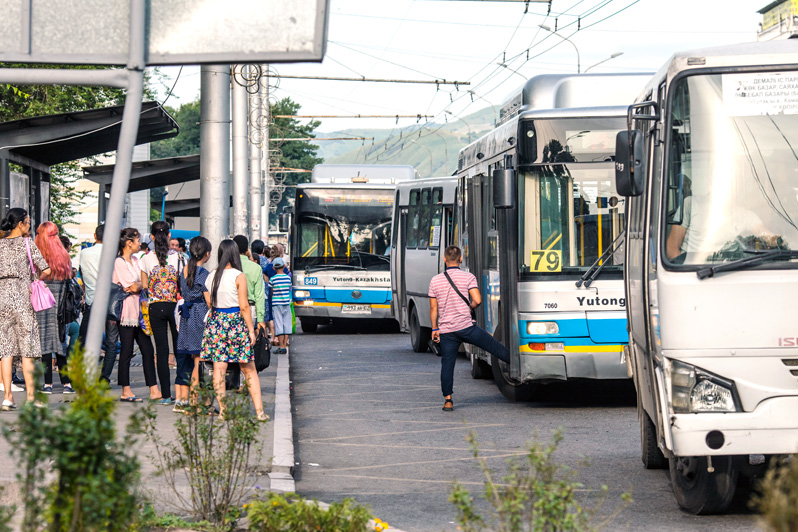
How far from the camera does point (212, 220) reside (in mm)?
12281

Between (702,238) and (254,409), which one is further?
(254,409)

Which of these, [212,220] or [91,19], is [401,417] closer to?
[212,220]

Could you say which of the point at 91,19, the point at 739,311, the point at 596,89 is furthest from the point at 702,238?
the point at 596,89

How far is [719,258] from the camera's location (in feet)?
21.1

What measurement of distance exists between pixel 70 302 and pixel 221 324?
91.7 inches

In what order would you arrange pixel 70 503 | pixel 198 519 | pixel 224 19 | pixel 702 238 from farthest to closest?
1. pixel 702 238
2. pixel 198 519
3. pixel 224 19
4. pixel 70 503

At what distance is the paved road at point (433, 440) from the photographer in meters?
7.27

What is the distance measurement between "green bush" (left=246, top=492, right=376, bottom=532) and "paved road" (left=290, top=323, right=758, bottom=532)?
73 cm

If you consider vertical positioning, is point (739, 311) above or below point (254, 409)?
above

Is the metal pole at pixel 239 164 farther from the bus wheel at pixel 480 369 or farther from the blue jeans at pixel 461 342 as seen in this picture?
the blue jeans at pixel 461 342

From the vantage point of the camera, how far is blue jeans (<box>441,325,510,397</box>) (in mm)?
12047

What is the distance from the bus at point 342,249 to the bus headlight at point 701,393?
17.7m

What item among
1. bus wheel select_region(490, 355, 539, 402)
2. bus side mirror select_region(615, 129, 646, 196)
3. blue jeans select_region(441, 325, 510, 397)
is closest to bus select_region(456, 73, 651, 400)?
blue jeans select_region(441, 325, 510, 397)

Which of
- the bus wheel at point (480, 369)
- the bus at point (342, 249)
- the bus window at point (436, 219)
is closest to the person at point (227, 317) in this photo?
the bus wheel at point (480, 369)
